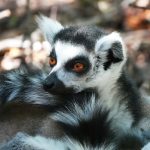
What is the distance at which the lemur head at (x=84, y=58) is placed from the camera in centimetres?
481

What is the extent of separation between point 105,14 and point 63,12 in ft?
2.07

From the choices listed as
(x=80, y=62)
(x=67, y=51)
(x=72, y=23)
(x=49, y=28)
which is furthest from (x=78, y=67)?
(x=72, y=23)

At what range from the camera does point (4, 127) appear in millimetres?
4512

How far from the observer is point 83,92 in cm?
467

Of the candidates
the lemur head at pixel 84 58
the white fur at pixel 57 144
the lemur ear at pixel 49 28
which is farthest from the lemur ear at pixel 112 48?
the white fur at pixel 57 144

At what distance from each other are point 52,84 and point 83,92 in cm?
25

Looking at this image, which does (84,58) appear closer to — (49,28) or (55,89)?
(55,89)

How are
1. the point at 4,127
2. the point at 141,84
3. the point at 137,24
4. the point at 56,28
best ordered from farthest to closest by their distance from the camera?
the point at 137,24, the point at 141,84, the point at 56,28, the point at 4,127

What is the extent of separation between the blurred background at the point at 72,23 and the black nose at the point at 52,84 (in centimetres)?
179

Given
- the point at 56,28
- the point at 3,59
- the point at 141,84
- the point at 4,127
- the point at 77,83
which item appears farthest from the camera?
the point at 3,59

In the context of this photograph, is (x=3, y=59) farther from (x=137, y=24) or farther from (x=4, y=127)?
(x=4, y=127)

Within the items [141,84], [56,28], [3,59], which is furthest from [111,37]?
[3,59]

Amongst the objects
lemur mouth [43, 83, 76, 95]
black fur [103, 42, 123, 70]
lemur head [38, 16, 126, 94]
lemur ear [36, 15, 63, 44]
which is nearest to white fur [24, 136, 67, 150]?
lemur mouth [43, 83, 76, 95]

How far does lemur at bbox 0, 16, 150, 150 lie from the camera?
3969 mm
